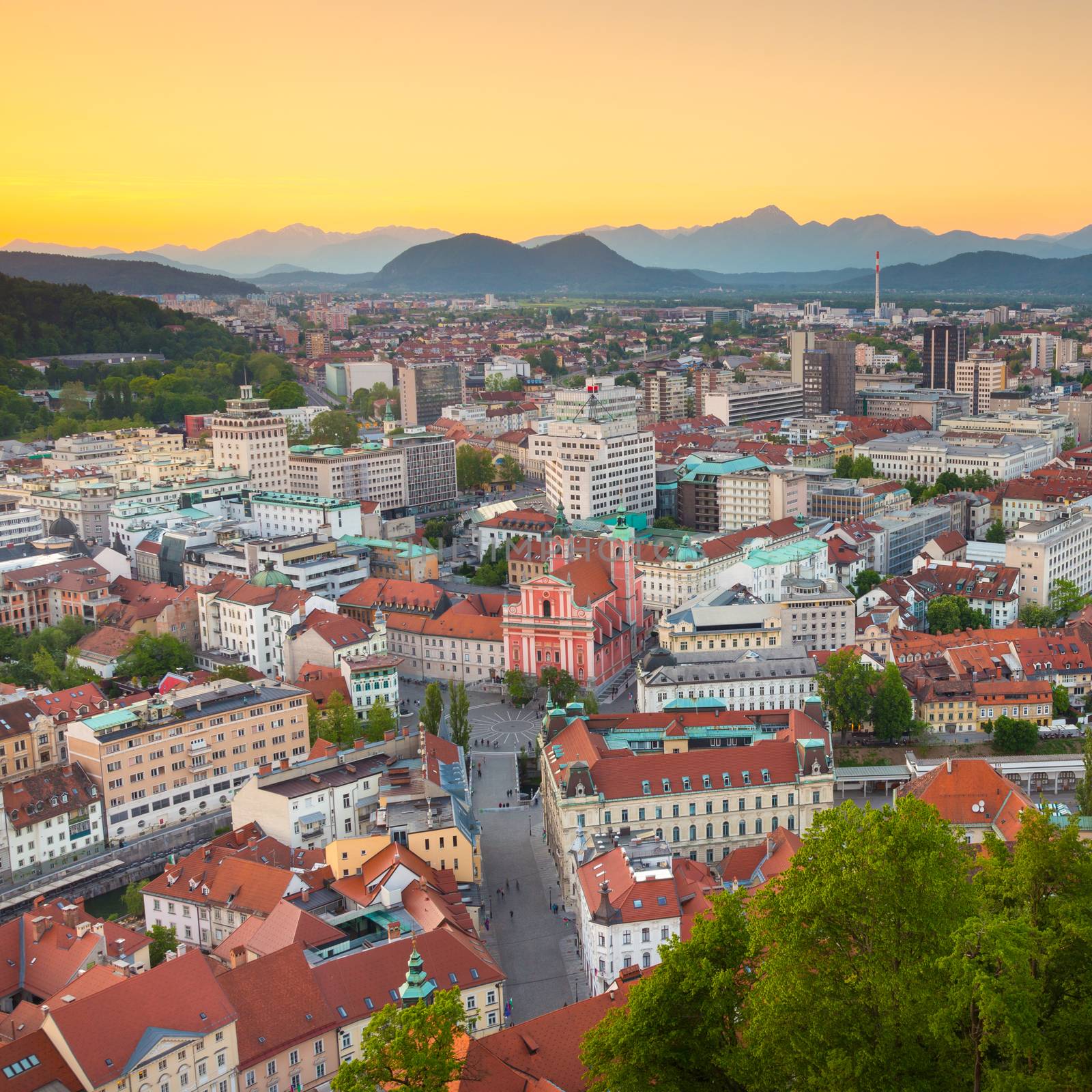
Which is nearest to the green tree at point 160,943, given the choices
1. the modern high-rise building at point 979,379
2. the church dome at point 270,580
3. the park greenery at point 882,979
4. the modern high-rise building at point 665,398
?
the park greenery at point 882,979

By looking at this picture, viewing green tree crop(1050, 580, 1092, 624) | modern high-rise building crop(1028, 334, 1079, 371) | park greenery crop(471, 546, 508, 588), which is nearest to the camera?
green tree crop(1050, 580, 1092, 624)

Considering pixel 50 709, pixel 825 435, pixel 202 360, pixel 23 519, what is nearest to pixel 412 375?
Result: pixel 202 360

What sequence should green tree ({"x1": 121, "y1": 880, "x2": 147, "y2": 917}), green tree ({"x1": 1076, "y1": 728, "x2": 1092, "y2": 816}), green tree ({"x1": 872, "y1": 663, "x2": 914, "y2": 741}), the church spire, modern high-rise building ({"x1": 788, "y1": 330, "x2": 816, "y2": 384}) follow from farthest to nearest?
modern high-rise building ({"x1": 788, "y1": 330, "x2": 816, "y2": 384}) → green tree ({"x1": 872, "y1": 663, "x2": 914, "y2": 741}) → green tree ({"x1": 1076, "y1": 728, "x2": 1092, "y2": 816}) → green tree ({"x1": 121, "y1": 880, "x2": 147, "y2": 917}) → the church spire

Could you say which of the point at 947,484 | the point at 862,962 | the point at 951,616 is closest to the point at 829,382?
the point at 947,484

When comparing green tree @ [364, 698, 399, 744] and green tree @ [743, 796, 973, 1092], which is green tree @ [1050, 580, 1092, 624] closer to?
green tree @ [364, 698, 399, 744]

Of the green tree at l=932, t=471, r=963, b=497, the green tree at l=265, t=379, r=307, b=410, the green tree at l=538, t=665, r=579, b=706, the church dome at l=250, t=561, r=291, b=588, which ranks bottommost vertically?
the green tree at l=538, t=665, r=579, b=706

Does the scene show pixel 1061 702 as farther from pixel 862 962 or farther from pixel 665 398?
pixel 665 398

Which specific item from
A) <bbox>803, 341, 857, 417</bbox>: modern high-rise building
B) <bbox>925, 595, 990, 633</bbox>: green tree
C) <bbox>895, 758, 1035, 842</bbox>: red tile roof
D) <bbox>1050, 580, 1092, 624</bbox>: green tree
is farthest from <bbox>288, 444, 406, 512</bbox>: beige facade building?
<bbox>895, 758, 1035, 842</bbox>: red tile roof

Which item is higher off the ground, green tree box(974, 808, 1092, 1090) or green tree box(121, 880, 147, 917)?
green tree box(974, 808, 1092, 1090)
